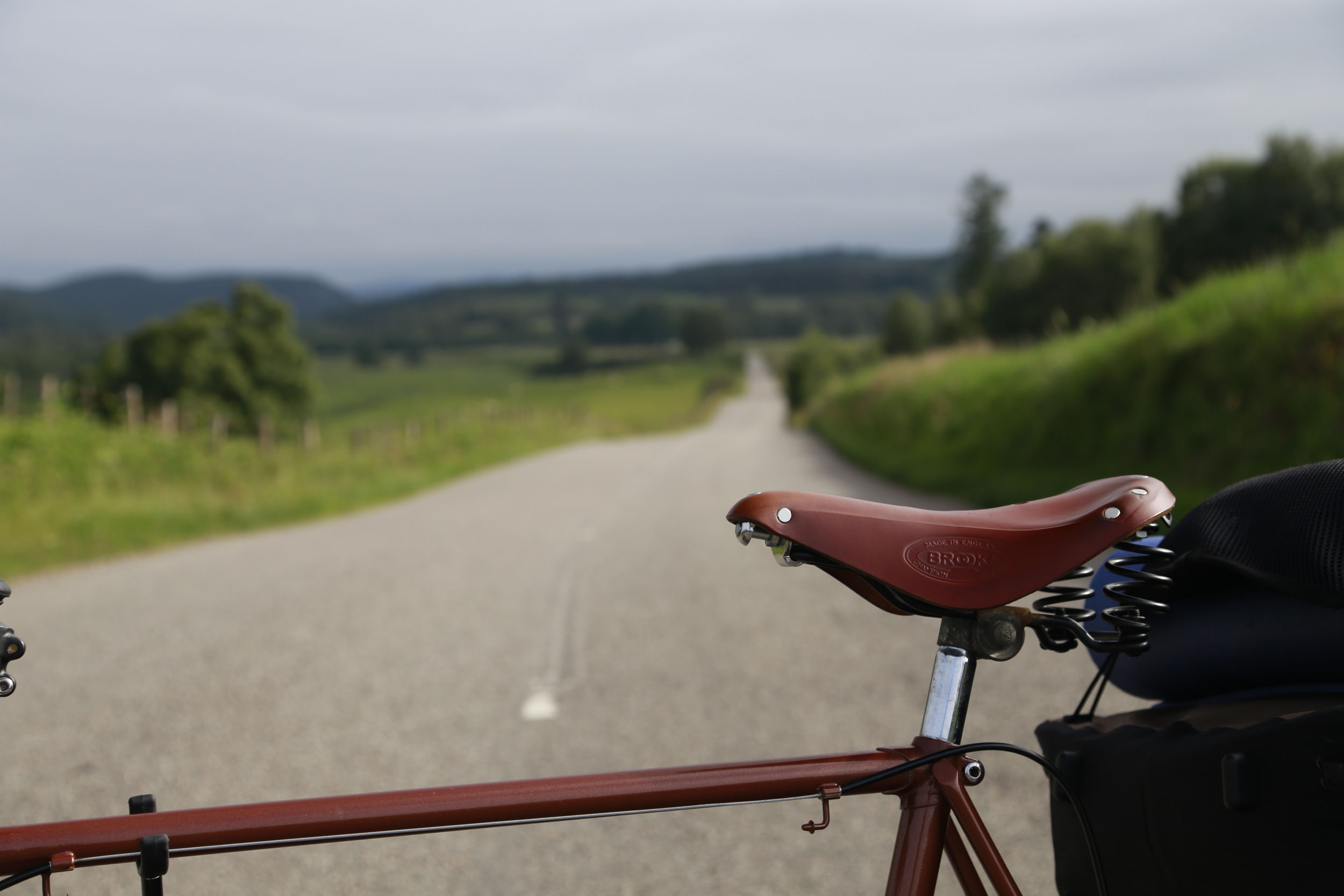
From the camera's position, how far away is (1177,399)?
10508mm

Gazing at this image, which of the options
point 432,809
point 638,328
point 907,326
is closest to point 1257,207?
point 432,809

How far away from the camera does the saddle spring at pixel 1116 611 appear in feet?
5.08

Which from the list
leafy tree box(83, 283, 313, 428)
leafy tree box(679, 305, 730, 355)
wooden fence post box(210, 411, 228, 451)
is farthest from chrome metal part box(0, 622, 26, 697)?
leafy tree box(679, 305, 730, 355)

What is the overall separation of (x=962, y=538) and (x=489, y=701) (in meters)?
4.12

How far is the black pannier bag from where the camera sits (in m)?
1.48

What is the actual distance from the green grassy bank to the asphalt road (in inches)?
158

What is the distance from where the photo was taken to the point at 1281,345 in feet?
30.2

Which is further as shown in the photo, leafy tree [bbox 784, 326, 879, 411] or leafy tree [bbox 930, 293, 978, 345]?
leafy tree [bbox 784, 326, 879, 411]

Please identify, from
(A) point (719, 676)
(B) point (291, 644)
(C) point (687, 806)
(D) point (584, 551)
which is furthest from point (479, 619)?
(C) point (687, 806)

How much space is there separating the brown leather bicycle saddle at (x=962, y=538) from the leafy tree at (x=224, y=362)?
181 feet

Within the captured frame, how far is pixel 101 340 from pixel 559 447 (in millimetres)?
94713

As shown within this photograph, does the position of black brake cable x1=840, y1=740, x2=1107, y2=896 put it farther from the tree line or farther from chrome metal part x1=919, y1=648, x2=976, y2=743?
the tree line

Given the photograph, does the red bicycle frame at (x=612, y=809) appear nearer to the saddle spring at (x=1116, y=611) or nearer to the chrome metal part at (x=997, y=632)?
the chrome metal part at (x=997, y=632)

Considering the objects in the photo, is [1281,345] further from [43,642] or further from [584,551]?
[43,642]
